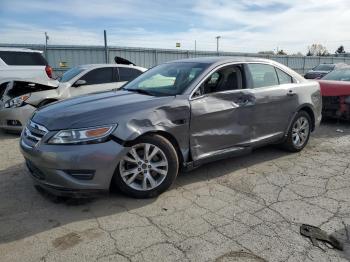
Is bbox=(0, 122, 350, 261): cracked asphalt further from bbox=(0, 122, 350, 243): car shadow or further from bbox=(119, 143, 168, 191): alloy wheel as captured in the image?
bbox=(119, 143, 168, 191): alloy wheel

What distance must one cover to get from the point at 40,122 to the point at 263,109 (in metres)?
3.03

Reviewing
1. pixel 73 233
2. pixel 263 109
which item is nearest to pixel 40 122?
pixel 73 233

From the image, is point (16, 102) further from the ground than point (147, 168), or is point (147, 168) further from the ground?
point (16, 102)

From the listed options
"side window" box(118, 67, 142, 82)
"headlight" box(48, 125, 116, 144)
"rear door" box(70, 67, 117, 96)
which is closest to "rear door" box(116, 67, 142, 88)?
"side window" box(118, 67, 142, 82)

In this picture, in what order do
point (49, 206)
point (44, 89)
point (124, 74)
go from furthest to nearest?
1. point (124, 74)
2. point (44, 89)
3. point (49, 206)

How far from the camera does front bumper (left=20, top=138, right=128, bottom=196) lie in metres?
3.56

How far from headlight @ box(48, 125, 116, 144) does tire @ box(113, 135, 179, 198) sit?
1.15 feet

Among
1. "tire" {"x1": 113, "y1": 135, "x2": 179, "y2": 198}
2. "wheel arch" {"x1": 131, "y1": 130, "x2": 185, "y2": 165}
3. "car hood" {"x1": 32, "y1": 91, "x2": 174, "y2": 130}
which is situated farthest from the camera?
"wheel arch" {"x1": 131, "y1": 130, "x2": 185, "y2": 165}

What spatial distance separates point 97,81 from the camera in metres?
8.66

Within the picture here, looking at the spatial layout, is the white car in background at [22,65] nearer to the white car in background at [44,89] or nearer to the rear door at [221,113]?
the white car in background at [44,89]

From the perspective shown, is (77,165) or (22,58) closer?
(77,165)

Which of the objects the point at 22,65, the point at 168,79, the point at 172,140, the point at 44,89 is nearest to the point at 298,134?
the point at 168,79

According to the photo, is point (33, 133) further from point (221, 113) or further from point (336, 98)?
point (336, 98)

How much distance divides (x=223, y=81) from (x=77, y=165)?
2.29 metres
